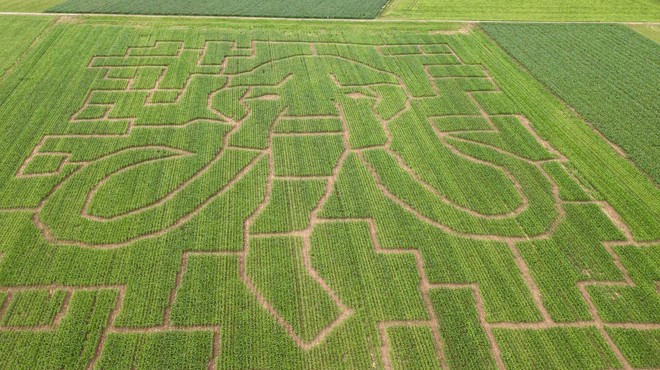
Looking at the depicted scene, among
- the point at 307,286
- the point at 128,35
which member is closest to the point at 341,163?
the point at 307,286

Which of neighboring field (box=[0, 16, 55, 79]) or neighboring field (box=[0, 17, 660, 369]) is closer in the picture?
neighboring field (box=[0, 17, 660, 369])

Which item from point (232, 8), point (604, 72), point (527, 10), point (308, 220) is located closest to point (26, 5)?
point (232, 8)

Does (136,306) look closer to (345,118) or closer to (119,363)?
(119,363)

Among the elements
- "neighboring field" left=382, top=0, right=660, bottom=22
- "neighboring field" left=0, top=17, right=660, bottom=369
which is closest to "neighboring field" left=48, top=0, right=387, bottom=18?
"neighboring field" left=382, top=0, right=660, bottom=22

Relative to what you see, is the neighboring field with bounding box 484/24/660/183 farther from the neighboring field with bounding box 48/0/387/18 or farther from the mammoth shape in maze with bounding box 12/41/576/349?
the neighboring field with bounding box 48/0/387/18

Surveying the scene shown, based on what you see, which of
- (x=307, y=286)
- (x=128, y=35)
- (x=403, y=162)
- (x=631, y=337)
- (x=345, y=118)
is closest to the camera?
(x=631, y=337)

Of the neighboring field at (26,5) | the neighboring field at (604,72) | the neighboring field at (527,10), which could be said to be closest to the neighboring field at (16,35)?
the neighboring field at (26,5)

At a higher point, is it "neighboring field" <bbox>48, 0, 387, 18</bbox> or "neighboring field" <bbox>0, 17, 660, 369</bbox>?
"neighboring field" <bbox>48, 0, 387, 18</bbox>
